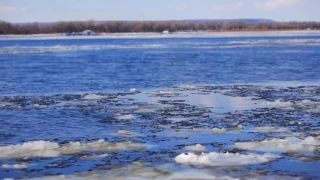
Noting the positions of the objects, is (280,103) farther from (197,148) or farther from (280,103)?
(197,148)

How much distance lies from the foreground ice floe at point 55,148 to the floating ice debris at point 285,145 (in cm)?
173

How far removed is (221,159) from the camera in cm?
780

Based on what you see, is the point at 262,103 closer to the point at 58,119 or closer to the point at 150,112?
the point at 150,112

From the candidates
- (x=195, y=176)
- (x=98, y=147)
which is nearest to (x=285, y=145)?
(x=195, y=176)

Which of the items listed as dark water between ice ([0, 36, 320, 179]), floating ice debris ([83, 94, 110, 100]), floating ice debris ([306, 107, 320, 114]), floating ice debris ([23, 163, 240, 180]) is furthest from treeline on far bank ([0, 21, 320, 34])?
floating ice debris ([23, 163, 240, 180])

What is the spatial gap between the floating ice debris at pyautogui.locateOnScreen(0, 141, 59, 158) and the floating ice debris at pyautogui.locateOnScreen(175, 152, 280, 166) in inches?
83.1

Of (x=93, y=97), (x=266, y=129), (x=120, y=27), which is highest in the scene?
(x=266, y=129)

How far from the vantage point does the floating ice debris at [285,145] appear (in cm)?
850

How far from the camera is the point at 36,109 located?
12656mm

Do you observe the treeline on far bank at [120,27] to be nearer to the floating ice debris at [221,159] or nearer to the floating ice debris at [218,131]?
the floating ice debris at [218,131]

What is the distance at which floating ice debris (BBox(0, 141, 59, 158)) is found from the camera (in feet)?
27.1

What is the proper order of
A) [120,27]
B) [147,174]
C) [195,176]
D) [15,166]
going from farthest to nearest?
[120,27] < [15,166] < [147,174] < [195,176]

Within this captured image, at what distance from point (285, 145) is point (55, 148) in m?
3.81

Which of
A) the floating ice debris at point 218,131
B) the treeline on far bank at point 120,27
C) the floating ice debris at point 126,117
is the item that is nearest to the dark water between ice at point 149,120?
the floating ice debris at point 126,117
